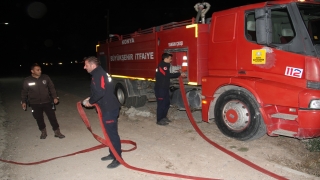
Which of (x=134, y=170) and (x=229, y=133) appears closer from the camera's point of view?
(x=134, y=170)

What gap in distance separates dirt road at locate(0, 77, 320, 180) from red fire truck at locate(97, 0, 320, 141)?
1.49 ft

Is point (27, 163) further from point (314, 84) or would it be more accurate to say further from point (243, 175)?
point (314, 84)

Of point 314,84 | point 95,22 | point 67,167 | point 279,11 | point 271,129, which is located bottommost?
point 67,167

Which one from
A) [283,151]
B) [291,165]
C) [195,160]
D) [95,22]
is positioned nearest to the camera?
[291,165]

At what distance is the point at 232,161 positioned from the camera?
182 inches

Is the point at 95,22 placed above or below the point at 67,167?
above

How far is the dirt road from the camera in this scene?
4.22 meters

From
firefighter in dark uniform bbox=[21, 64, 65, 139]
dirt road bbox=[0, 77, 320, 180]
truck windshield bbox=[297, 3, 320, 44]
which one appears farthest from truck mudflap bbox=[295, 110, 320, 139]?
firefighter in dark uniform bbox=[21, 64, 65, 139]

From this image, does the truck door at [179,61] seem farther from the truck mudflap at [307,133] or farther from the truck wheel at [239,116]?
the truck mudflap at [307,133]

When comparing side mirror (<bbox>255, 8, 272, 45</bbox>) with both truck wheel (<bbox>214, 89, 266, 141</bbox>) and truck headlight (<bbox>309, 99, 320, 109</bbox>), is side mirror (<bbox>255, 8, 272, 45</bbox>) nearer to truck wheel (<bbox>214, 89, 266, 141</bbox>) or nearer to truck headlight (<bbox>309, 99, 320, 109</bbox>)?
truck wheel (<bbox>214, 89, 266, 141</bbox>)

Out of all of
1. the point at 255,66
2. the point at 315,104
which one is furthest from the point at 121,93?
the point at 315,104

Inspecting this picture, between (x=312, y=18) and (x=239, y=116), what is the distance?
2142 mm

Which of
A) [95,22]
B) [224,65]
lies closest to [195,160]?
[224,65]

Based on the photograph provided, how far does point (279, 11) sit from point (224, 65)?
145 centimetres
